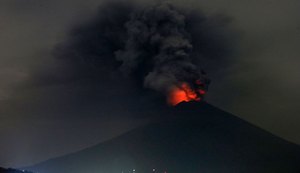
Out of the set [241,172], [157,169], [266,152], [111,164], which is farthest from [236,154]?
[111,164]

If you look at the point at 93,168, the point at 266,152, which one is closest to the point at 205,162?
the point at 266,152

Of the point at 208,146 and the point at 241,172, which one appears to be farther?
the point at 208,146

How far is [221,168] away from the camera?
538 feet

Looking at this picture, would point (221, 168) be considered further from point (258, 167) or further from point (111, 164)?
point (111, 164)

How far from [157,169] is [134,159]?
77.4ft

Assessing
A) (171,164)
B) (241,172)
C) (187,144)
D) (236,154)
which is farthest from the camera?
(187,144)

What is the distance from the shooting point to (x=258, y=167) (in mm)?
166125

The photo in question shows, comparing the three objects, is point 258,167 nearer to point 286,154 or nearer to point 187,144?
point 286,154

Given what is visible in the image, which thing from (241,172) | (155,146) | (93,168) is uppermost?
(155,146)

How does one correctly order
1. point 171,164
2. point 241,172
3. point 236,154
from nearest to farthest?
point 241,172, point 171,164, point 236,154

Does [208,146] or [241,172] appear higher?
[208,146]

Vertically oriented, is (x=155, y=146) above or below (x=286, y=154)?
above

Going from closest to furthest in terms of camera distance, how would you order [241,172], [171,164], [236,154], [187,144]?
[241,172] → [171,164] → [236,154] → [187,144]

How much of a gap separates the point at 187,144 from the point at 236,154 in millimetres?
24414
